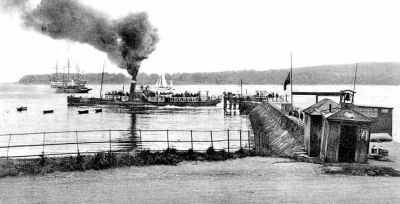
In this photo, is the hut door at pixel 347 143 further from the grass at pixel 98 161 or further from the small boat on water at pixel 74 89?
the small boat on water at pixel 74 89

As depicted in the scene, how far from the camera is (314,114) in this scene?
A: 15.3 metres

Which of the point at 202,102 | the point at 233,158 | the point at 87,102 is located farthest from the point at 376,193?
the point at 87,102

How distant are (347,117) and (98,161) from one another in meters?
8.90

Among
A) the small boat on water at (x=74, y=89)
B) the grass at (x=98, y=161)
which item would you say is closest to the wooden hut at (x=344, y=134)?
the grass at (x=98, y=161)

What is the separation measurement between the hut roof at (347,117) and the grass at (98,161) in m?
4.04

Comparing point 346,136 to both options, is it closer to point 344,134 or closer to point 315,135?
point 344,134

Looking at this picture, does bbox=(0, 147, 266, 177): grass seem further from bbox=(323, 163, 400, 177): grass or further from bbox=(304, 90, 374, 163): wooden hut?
bbox=(323, 163, 400, 177): grass

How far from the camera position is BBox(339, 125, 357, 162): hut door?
13.8 metres

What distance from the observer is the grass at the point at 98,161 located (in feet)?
42.0

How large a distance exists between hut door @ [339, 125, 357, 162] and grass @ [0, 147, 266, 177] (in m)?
3.92

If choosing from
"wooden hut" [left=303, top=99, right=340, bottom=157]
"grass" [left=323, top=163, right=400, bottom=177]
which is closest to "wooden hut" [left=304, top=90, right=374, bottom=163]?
"wooden hut" [left=303, top=99, right=340, bottom=157]

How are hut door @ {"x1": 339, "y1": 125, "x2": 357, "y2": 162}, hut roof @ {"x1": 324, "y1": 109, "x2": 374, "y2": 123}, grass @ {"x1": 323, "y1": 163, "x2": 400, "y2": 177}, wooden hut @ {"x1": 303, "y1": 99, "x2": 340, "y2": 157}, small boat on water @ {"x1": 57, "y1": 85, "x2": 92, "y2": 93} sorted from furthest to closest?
1. small boat on water @ {"x1": 57, "y1": 85, "x2": 92, "y2": 93}
2. wooden hut @ {"x1": 303, "y1": 99, "x2": 340, "y2": 157}
3. hut door @ {"x1": 339, "y1": 125, "x2": 357, "y2": 162}
4. hut roof @ {"x1": 324, "y1": 109, "x2": 374, "y2": 123}
5. grass @ {"x1": 323, "y1": 163, "x2": 400, "y2": 177}

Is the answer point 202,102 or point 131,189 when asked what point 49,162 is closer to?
point 131,189

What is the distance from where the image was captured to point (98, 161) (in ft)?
44.0
